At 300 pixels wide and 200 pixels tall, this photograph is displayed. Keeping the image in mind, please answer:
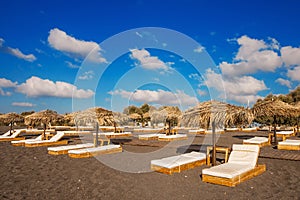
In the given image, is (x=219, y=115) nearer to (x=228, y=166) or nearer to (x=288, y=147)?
(x=228, y=166)

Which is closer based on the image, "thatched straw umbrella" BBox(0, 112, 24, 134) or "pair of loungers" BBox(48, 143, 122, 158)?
"pair of loungers" BBox(48, 143, 122, 158)

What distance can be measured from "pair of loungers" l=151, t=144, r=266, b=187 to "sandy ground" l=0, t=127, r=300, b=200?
153 mm

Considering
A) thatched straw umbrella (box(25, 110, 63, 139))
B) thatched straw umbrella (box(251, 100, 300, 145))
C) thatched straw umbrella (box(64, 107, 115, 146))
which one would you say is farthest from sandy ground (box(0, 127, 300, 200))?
thatched straw umbrella (box(25, 110, 63, 139))

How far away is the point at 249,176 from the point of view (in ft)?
17.5

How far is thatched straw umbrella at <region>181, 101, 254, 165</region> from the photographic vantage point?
6602 mm

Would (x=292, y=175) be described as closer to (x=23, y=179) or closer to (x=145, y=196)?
(x=145, y=196)

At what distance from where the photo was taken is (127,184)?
5039 millimetres

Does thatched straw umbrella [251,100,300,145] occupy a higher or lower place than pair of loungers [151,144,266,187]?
higher

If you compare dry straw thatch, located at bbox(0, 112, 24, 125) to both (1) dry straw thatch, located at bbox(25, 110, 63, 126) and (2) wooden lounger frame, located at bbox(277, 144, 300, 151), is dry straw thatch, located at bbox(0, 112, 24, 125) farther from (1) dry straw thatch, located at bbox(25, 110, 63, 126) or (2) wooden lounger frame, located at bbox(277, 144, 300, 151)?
(2) wooden lounger frame, located at bbox(277, 144, 300, 151)

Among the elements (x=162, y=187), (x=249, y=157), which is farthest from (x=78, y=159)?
(x=249, y=157)

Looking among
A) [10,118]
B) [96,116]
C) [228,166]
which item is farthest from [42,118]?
[228,166]

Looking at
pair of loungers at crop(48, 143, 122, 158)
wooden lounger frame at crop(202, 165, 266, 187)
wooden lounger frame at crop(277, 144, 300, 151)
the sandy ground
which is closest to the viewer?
the sandy ground

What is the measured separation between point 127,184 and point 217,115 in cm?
319

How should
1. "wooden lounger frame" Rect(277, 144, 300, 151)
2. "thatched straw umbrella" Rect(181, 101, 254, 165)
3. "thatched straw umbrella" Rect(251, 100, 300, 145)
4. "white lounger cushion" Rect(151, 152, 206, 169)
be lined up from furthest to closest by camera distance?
1. "wooden lounger frame" Rect(277, 144, 300, 151)
2. "thatched straw umbrella" Rect(251, 100, 300, 145)
3. "thatched straw umbrella" Rect(181, 101, 254, 165)
4. "white lounger cushion" Rect(151, 152, 206, 169)
